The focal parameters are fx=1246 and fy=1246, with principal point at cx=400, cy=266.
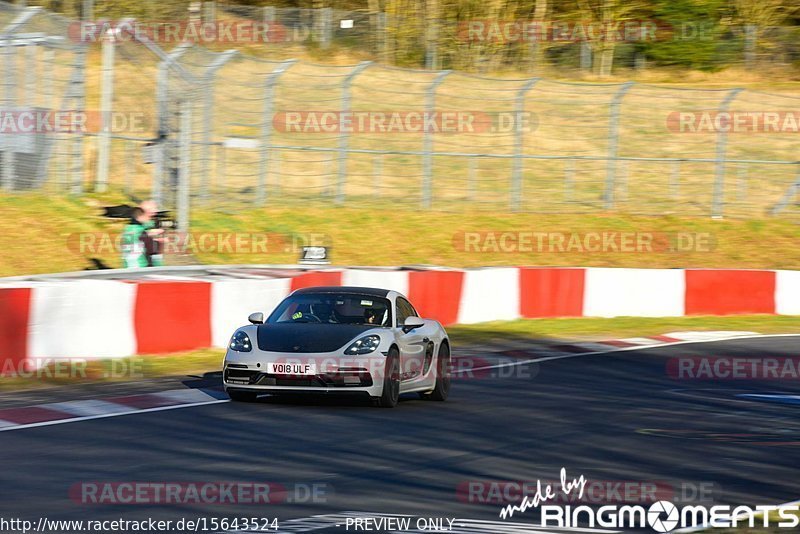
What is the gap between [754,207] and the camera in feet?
106

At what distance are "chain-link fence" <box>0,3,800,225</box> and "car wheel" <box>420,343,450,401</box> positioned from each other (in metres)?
8.33

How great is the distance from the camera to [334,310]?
11.8 m

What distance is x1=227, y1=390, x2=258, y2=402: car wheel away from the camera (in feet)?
36.5

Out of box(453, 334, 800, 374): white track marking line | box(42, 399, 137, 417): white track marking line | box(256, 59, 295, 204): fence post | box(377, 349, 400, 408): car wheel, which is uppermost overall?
box(256, 59, 295, 204): fence post

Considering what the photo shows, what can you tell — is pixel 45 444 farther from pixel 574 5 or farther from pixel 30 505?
pixel 574 5

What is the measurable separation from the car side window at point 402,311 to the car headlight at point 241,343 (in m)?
1.51

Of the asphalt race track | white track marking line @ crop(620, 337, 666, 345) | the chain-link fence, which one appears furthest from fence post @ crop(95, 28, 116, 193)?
the asphalt race track

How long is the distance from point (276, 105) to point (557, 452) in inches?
1196

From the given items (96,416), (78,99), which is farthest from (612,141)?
(96,416)

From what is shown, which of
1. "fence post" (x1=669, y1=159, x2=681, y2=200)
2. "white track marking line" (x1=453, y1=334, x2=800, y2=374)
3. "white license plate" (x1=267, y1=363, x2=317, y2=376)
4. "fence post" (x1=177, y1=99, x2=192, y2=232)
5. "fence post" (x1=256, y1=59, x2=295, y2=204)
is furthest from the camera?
"fence post" (x1=669, y1=159, x2=681, y2=200)

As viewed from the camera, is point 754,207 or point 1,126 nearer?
point 1,126

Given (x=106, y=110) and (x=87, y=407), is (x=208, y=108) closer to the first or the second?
(x=106, y=110)

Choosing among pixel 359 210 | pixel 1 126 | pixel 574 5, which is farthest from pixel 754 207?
pixel 1 126

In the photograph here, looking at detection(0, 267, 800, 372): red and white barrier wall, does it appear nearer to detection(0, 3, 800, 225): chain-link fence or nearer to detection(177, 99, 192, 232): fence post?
detection(177, 99, 192, 232): fence post
